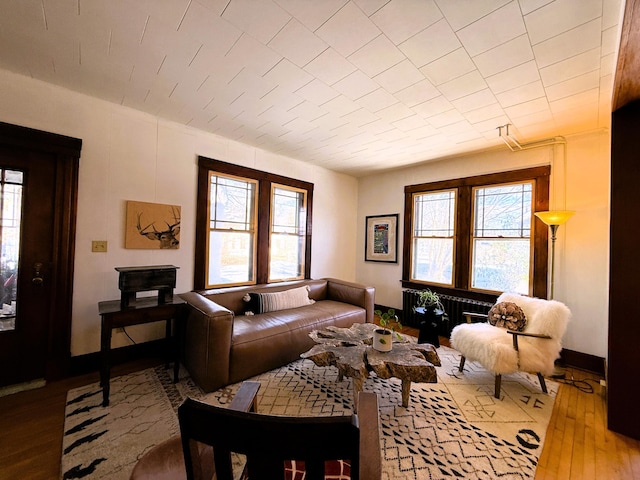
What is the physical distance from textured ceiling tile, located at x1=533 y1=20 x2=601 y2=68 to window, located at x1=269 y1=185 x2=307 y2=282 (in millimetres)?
3216

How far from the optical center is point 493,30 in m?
1.63

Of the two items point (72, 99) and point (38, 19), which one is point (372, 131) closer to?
point (38, 19)

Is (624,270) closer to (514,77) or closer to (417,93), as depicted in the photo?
(514,77)

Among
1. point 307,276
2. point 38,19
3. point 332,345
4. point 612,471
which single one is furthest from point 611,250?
point 38,19

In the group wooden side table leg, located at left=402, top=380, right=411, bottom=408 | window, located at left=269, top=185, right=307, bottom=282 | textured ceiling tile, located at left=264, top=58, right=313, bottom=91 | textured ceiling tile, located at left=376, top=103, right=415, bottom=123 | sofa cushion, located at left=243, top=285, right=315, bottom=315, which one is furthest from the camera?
window, located at left=269, top=185, right=307, bottom=282

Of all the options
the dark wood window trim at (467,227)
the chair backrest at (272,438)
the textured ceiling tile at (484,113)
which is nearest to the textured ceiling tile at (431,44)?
the textured ceiling tile at (484,113)

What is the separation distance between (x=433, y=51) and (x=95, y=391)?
377 centimetres

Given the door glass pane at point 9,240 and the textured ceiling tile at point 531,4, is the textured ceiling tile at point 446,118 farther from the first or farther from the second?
the door glass pane at point 9,240

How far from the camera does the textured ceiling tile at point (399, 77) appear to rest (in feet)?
6.57

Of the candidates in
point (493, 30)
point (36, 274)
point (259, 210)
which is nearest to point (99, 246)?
point (36, 274)

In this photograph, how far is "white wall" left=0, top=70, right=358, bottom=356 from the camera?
238 centimetres

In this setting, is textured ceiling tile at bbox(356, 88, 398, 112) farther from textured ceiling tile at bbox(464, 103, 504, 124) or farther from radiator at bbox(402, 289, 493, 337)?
radiator at bbox(402, 289, 493, 337)

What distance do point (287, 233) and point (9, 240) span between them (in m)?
2.96

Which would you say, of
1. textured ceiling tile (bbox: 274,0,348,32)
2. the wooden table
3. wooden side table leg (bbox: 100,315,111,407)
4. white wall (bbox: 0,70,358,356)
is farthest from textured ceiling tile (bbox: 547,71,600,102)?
wooden side table leg (bbox: 100,315,111,407)
